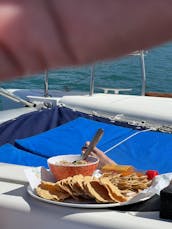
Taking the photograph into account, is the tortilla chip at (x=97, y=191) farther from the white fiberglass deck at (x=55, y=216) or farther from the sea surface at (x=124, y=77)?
the sea surface at (x=124, y=77)

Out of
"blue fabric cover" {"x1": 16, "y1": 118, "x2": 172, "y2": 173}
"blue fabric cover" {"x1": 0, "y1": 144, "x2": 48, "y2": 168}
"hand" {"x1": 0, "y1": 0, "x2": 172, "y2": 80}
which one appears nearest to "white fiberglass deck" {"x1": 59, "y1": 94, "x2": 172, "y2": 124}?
"blue fabric cover" {"x1": 16, "y1": 118, "x2": 172, "y2": 173}

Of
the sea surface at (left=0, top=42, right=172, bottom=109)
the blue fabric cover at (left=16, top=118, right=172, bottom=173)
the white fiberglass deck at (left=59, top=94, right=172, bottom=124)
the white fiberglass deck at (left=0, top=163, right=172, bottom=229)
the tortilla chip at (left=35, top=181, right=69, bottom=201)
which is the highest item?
the sea surface at (left=0, top=42, right=172, bottom=109)

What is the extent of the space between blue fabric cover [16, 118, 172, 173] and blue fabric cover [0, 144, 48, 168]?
0.12 ft

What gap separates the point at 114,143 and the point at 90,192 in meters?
0.66

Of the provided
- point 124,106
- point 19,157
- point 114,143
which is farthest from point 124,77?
point 19,157

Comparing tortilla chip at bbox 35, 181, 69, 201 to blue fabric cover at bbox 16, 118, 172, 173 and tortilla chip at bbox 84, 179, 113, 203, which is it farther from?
blue fabric cover at bbox 16, 118, 172, 173

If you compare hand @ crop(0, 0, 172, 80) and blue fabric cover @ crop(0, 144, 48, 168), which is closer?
hand @ crop(0, 0, 172, 80)

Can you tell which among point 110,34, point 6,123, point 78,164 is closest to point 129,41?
point 110,34

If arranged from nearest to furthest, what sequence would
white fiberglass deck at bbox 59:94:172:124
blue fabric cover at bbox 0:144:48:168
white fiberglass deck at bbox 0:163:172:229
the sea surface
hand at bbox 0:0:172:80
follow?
hand at bbox 0:0:172:80 → white fiberglass deck at bbox 0:163:172:229 → blue fabric cover at bbox 0:144:48:168 → white fiberglass deck at bbox 59:94:172:124 → the sea surface

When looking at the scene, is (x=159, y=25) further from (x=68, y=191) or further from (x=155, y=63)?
(x=155, y=63)

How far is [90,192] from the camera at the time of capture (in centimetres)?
110

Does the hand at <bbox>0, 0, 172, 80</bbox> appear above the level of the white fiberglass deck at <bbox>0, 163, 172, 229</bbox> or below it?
above

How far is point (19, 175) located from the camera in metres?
1.35

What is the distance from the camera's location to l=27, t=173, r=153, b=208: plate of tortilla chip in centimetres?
110
